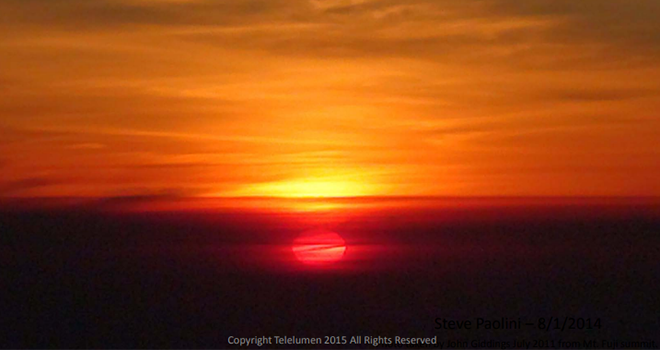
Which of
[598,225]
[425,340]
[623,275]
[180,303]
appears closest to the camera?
[425,340]

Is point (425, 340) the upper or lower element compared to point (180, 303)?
lower

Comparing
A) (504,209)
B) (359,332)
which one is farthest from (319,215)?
(359,332)

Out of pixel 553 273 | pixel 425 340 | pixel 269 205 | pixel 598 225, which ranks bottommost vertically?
pixel 425 340

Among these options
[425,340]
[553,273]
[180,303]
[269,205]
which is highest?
[269,205]

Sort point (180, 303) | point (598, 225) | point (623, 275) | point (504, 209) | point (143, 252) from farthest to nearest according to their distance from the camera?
1. point (504, 209)
2. point (598, 225)
3. point (143, 252)
4. point (623, 275)
5. point (180, 303)

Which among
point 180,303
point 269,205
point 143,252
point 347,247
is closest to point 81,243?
point 143,252

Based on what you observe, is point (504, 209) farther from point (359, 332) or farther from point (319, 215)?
point (359, 332)

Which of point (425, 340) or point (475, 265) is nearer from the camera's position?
point (425, 340)

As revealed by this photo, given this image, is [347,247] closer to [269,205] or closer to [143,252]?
[143,252]

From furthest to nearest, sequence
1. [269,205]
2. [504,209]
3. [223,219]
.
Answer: [269,205] < [504,209] < [223,219]
